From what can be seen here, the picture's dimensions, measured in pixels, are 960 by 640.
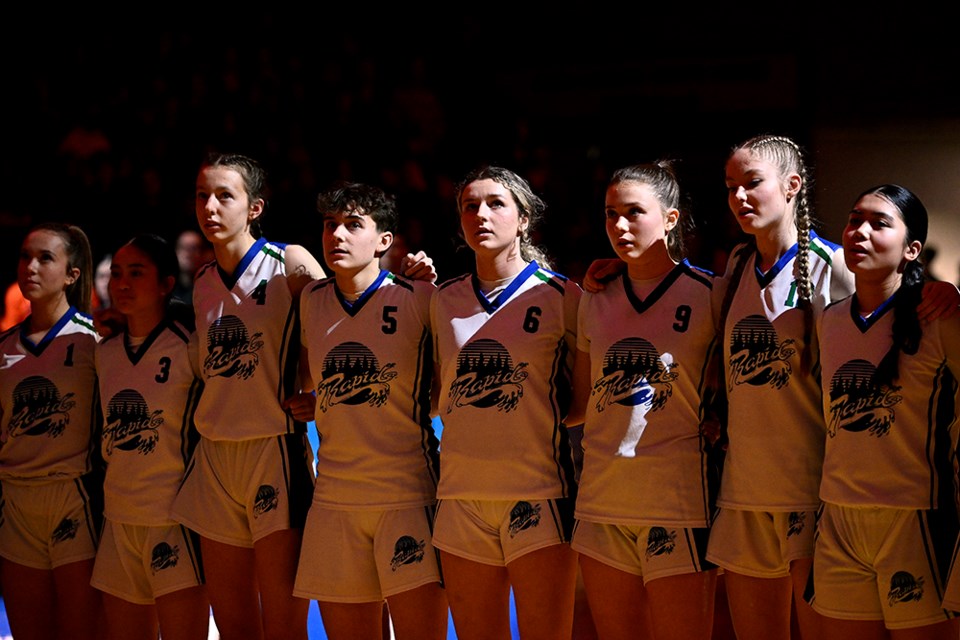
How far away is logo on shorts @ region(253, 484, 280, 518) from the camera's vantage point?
4.17 m

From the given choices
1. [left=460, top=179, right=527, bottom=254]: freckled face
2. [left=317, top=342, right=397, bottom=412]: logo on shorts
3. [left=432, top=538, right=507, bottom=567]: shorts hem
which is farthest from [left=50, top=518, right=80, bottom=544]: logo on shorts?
[left=460, top=179, right=527, bottom=254]: freckled face

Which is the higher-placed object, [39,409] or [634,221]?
[634,221]

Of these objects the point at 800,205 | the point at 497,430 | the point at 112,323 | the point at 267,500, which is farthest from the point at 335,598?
the point at 800,205

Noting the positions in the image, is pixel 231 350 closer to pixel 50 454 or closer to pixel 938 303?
pixel 50 454

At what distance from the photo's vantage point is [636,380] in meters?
3.74

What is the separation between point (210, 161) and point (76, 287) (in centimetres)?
94

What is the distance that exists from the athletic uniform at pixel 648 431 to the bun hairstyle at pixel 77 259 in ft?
7.47

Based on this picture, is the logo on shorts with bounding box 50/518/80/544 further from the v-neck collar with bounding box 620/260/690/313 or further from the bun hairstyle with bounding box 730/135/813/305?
the bun hairstyle with bounding box 730/135/813/305

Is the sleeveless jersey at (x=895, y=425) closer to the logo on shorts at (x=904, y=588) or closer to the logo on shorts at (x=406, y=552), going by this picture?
the logo on shorts at (x=904, y=588)

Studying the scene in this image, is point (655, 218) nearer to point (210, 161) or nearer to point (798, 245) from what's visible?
point (798, 245)

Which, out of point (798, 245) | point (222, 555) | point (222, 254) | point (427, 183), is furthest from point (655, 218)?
point (427, 183)

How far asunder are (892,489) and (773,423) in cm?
42

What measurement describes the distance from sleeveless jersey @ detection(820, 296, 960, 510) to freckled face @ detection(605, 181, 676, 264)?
738 mm

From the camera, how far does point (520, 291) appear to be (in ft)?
13.1
